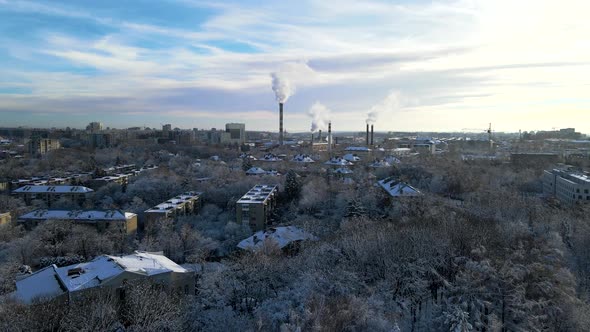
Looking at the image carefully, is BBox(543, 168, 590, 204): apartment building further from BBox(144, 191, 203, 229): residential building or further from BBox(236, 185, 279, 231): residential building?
BBox(144, 191, 203, 229): residential building

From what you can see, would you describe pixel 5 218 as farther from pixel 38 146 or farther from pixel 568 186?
pixel 38 146

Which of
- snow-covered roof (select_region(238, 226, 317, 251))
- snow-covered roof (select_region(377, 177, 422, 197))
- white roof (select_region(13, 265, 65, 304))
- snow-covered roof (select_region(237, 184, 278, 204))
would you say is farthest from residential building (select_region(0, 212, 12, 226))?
snow-covered roof (select_region(377, 177, 422, 197))

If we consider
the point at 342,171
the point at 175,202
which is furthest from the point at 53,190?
the point at 342,171

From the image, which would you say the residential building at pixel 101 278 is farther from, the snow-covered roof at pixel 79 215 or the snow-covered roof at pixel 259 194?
the snow-covered roof at pixel 259 194

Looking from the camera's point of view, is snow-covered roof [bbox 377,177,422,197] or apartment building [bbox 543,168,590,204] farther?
apartment building [bbox 543,168,590,204]

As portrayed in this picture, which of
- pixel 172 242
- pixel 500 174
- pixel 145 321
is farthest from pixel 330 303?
pixel 500 174

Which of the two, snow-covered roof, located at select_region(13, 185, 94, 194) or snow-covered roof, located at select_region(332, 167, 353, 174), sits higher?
snow-covered roof, located at select_region(332, 167, 353, 174)

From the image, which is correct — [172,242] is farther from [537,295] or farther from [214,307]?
[537,295]

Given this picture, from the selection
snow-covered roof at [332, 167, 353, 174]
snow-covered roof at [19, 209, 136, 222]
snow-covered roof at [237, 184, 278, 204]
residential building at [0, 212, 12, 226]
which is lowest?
residential building at [0, 212, 12, 226]
